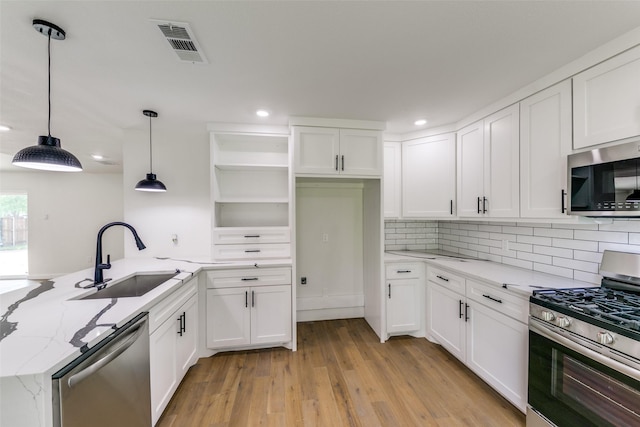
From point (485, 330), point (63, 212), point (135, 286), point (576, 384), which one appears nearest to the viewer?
point (576, 384)

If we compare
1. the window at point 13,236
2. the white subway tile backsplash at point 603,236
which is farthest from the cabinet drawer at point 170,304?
the window at point 13,236

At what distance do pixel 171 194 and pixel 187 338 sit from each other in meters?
1.70

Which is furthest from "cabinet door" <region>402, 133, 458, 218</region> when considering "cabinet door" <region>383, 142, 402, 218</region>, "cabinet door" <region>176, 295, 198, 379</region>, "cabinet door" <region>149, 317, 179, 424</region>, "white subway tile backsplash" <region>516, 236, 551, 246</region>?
"cabinet door" <region>149, 317, 179, 424</region>

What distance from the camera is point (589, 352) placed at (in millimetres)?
1277

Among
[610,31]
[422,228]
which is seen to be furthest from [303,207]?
[610,31]

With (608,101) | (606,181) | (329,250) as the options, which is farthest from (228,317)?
(608,101)

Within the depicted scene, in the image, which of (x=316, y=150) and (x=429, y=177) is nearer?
(x=316, y=150)

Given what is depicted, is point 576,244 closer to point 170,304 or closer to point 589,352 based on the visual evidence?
point 589,352

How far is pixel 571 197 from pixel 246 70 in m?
2.36

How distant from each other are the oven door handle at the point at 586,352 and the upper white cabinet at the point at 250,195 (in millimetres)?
2221

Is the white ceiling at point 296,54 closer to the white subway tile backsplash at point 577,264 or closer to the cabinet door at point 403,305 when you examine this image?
the white subway tile backsplash at point 577,264

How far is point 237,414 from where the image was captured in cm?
182

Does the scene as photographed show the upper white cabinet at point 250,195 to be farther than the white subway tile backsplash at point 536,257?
Yes

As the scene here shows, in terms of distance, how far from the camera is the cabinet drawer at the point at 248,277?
8.18ft
